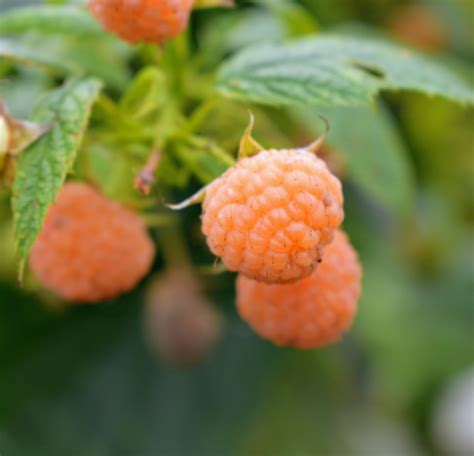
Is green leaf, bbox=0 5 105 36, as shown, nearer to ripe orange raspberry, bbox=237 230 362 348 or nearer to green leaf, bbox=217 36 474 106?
green leaf, bbox=217 36 474 106

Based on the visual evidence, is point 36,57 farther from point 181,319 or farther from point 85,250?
point 181,319

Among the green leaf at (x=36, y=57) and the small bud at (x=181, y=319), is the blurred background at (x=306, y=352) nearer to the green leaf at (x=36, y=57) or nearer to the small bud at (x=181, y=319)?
the small bud at (x=181, y=319)

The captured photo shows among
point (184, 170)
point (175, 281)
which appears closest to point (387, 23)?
point (175, 281)

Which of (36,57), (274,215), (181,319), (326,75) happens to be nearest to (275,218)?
(274,215)

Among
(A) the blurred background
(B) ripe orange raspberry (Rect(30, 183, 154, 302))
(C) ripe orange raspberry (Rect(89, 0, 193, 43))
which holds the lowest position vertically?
(A) the blurred background

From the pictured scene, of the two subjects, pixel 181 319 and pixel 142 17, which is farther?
pixel 181 319

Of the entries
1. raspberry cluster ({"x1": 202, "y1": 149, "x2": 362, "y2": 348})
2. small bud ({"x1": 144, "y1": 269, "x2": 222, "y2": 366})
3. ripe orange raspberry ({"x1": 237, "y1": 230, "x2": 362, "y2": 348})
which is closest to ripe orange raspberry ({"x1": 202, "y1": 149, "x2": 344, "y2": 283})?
raspberry cluster ({"x1": 202, "y1": 149, "x2": 362, "y2": 348})

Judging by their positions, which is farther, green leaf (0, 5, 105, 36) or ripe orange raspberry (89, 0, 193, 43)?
green leaf (0, 5, 105, 36)

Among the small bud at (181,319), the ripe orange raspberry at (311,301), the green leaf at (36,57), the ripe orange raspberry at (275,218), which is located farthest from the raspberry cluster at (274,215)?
the small bud at (181,319)
